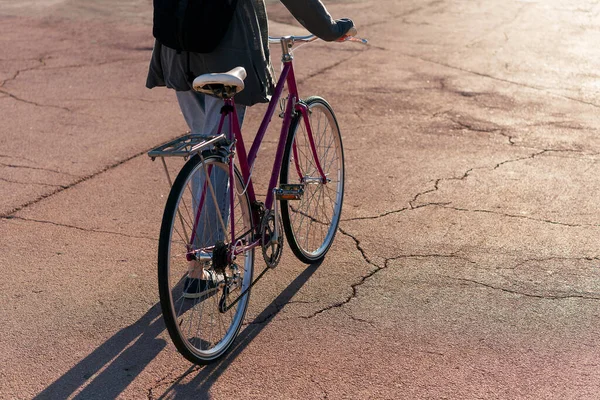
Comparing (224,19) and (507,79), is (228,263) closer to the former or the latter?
(224,19)

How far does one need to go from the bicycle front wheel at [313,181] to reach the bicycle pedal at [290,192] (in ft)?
0.35

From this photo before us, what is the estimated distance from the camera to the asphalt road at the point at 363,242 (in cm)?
378

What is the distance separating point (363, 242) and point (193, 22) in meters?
1.83

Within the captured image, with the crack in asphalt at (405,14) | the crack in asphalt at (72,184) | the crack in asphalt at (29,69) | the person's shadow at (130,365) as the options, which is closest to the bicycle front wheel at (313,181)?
the person's shadow at (130,365)

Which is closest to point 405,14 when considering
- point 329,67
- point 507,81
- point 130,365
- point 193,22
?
point 329,67

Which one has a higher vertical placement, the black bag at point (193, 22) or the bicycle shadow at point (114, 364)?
the black bag at point (193, 22)

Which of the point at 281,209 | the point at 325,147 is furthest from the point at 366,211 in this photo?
the point at 281,209

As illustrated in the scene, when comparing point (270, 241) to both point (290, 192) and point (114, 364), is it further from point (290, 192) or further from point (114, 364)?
point (114, 364)

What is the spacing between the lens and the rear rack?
10.9ft

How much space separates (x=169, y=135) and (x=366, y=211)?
7.20 ft

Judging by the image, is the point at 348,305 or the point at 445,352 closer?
the point at 445,352

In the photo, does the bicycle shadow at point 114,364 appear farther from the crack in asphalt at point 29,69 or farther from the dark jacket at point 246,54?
the crack in asphalt at point 29,69

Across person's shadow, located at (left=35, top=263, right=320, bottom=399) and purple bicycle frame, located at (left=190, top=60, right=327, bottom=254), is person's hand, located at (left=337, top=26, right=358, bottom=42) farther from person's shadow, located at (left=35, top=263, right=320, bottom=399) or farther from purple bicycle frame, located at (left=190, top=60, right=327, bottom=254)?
person's shadow, located at (left=35, top=263, right=320, bottom=399)

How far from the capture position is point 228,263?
3877mm
